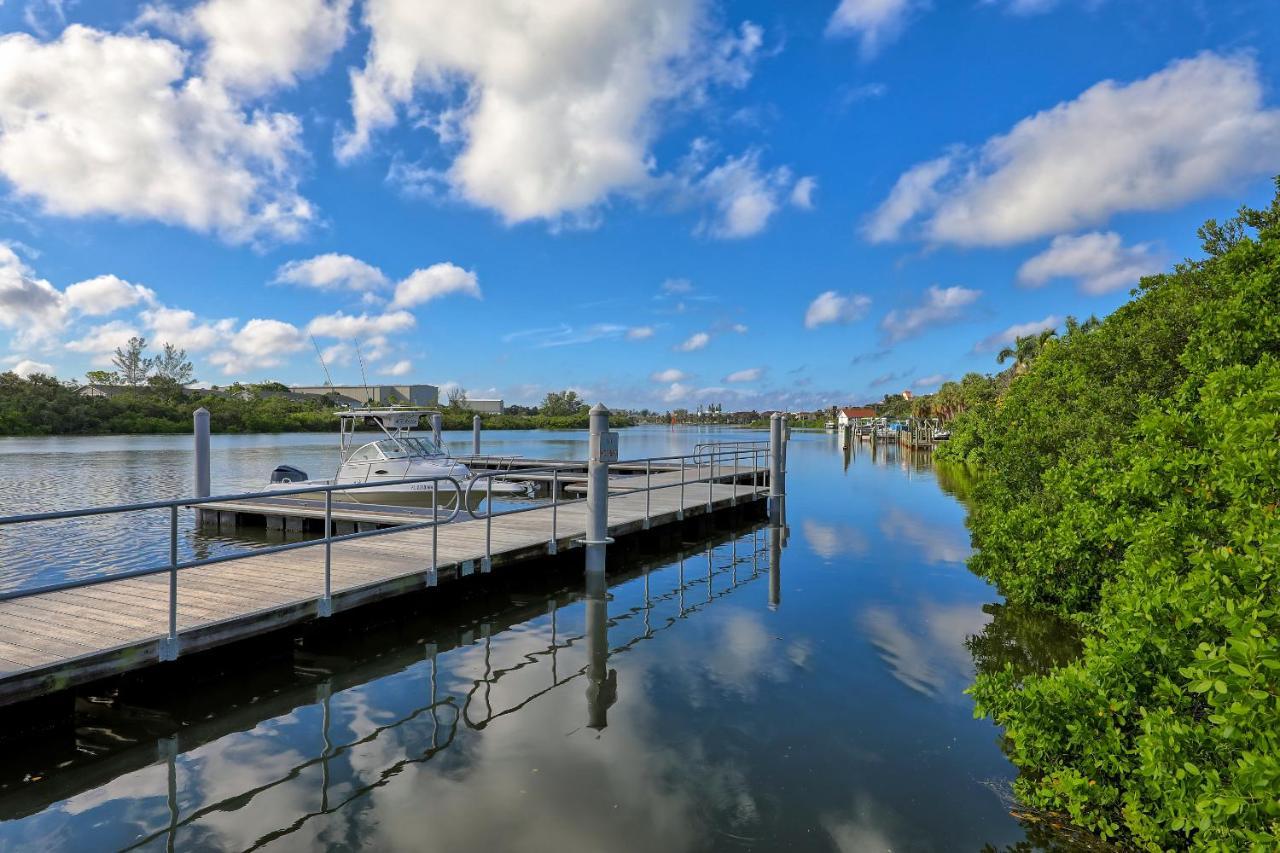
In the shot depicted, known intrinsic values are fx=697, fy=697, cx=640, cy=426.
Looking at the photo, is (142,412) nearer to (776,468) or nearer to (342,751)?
(776,468)

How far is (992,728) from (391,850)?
4.72 metres

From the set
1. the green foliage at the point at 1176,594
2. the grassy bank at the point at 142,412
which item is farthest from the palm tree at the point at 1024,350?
the green foliage at the point at 1176,594

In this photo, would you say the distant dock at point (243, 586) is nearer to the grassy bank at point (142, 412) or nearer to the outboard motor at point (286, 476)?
the outboard motor at point (286, 476)

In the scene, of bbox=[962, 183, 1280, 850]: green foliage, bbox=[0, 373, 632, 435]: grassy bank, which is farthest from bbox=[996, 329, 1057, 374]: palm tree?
bbox=[962, 183, 1280, 850]: green foliage

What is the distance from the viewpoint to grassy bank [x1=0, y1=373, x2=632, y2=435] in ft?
198

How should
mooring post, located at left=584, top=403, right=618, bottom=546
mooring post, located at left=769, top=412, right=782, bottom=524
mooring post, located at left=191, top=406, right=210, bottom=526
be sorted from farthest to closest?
mooring post, located at left=769, top=412, right=782, bottom=524 < mooring post, located at left=191, top=406, right=210, bottom=526 < mooring post, located at left=584, top=403, right=618, bottom=546

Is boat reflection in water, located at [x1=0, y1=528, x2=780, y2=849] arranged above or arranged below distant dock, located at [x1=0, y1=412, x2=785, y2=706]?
below

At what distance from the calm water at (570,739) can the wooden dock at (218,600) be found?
1.87 feet

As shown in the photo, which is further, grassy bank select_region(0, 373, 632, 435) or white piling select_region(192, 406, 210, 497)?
grassy bank select_region(0, 373, 632, 435)

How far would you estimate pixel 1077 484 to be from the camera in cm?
764

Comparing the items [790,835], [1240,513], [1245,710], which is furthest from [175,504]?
[1240,513]

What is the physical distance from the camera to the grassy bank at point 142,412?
2377 inches

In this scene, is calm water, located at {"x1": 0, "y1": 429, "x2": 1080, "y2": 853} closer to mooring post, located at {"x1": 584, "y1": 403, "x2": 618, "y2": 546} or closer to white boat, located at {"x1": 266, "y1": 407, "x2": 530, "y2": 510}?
mooring post, located at {"x1": 584, "y1": 403, "x2": 618, "y2": 546}

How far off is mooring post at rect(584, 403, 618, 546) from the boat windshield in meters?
9.24
